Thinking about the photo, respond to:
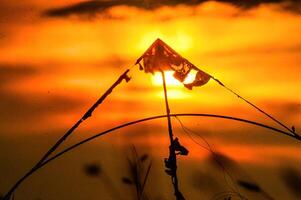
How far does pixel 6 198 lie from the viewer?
7727mm

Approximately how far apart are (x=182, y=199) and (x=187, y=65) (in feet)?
8.17

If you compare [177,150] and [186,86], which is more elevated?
[186,86]

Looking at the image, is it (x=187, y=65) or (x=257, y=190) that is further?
(x=187, y=65)

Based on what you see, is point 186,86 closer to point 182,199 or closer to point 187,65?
point 187,65

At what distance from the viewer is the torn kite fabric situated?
8.31 m

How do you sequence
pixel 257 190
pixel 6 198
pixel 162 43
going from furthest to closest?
pixel 162 43 → pixel 6 198 → pixel 257 190

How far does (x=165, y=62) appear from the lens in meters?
8.34

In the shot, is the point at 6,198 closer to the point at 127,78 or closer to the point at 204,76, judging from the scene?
the point at 127,78

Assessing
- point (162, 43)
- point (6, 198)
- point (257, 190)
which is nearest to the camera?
point (257, 190)

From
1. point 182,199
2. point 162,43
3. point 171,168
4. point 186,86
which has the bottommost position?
point 182,199

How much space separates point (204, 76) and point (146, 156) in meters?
1.89

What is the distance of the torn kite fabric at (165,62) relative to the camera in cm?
831

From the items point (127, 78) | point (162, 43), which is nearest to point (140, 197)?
point (127, 78)

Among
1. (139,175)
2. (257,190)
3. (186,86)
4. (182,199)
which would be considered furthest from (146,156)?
(257,190)
